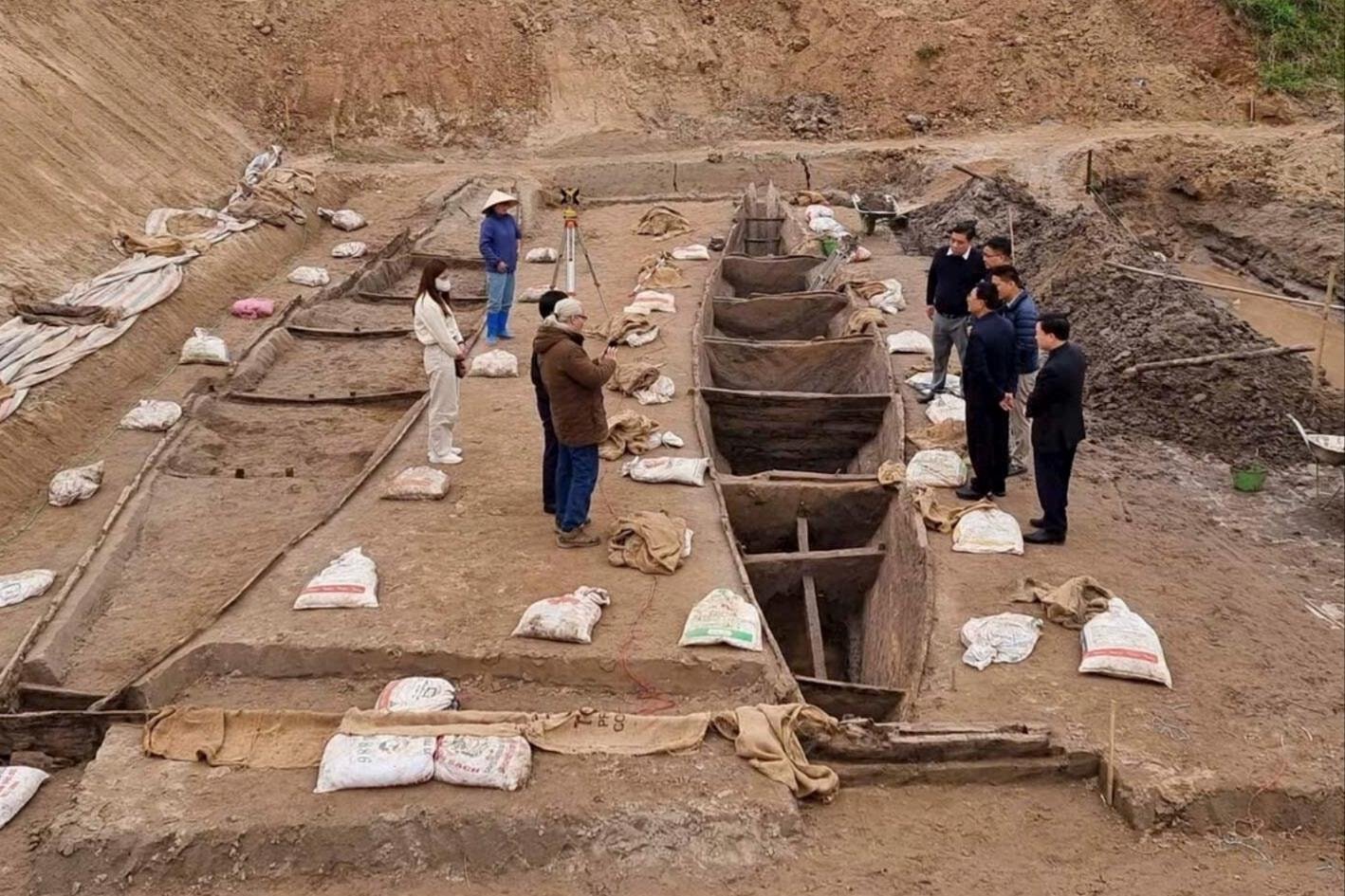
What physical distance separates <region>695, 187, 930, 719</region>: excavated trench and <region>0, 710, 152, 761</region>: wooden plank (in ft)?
11.8

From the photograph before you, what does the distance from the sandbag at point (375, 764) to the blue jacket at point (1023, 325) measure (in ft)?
16.6

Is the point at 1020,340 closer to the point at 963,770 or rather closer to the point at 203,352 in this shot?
the point at 963,770

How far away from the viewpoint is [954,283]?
28.0ft

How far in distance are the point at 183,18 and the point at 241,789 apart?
790 inches

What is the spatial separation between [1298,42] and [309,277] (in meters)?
20.7

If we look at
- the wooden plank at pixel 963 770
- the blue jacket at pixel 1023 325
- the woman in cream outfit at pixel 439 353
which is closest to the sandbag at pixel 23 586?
the woman in cream outfit at pixel 439 353

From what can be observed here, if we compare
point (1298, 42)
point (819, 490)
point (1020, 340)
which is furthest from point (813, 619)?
point (1298, 42)

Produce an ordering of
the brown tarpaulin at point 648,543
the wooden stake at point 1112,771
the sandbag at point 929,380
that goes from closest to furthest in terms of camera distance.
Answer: the wooden stake at point 1112,771, the brown tarpaulin at point 648,543, the sandbag at point 929,380

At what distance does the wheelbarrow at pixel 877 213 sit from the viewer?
53.4ft

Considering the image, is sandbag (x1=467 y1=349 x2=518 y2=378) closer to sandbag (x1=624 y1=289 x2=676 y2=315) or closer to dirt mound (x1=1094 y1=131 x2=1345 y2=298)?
sandbag (x1=624 y1=289 x2=676 y2=315)

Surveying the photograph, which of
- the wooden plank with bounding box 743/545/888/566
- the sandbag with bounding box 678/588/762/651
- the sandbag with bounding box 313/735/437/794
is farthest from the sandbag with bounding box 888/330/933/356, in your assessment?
the sandbag with bounding box 313/735/437/794

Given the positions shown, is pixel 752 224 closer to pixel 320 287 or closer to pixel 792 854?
pixel 320 287

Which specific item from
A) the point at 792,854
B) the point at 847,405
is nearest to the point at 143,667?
the point at 792,854

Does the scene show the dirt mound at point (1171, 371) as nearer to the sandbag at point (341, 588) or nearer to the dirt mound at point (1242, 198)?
the dirt mound at point (1242, 198)
